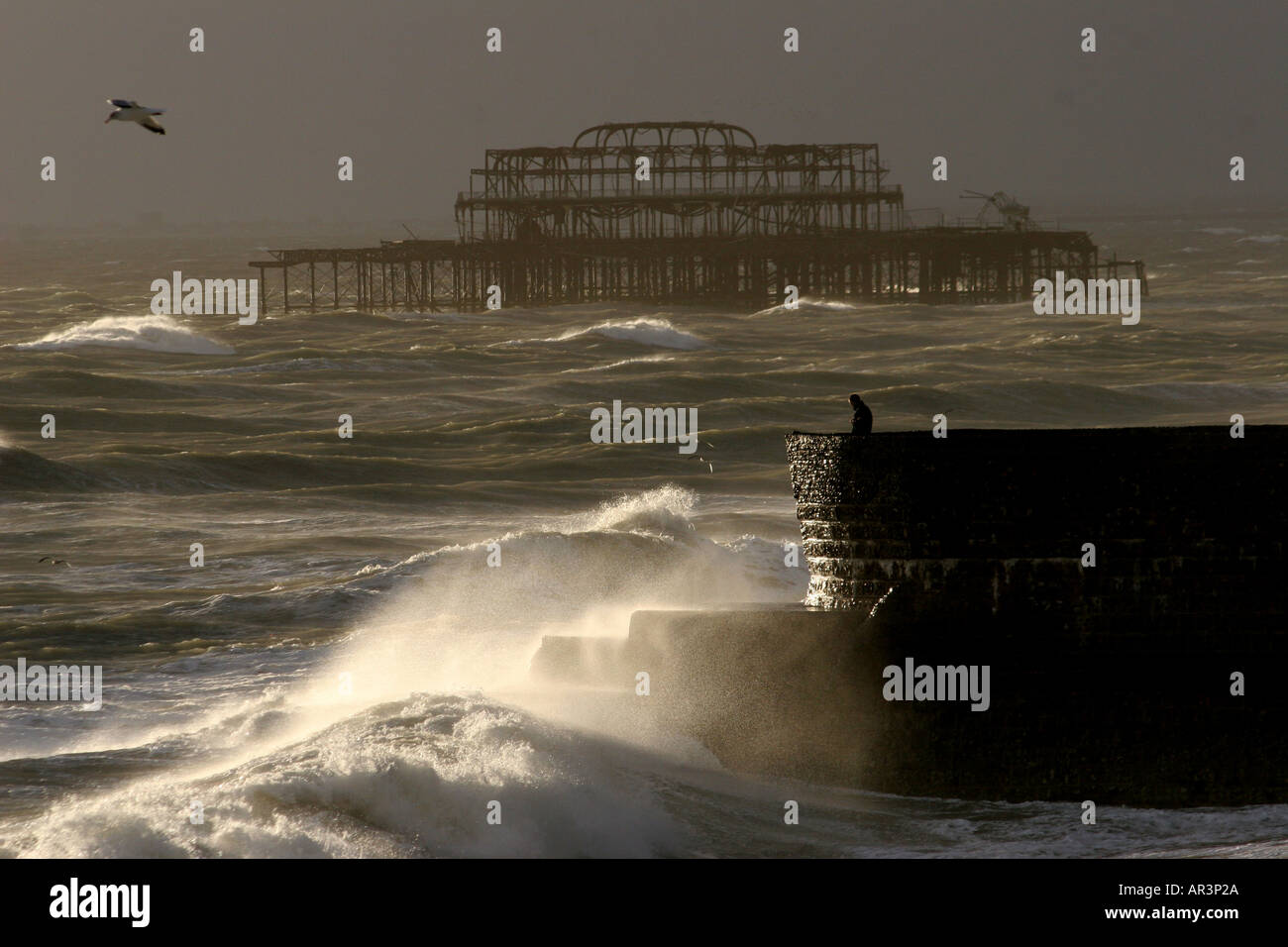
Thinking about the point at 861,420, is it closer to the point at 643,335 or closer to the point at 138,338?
the point at 643,335

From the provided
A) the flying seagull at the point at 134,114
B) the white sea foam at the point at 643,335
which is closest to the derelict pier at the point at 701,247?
the white sea foam at the point at 643,335

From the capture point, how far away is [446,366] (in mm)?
50094

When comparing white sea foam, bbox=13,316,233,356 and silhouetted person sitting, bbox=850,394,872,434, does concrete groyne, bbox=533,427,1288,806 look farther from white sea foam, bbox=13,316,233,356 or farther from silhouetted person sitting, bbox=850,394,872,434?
white sea foam, bbox=13,316,233,356

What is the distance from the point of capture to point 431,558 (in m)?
18.9

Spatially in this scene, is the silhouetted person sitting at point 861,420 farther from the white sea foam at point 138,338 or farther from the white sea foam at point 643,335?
the white sea foam at point 643,335

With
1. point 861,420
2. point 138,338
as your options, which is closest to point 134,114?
point 861,420

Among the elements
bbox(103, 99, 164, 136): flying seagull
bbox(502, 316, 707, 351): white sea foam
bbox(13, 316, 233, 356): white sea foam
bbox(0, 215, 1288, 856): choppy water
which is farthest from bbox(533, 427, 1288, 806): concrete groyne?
bbox(502, 316, 707, 351): white sea foam

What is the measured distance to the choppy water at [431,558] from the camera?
8.70 m

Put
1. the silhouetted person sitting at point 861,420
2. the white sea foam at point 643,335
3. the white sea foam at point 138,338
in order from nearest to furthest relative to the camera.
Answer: the silhouetted person sitting at point 861,420 < the white sea foam at point 138,338 < the white sea foam at point 643,335

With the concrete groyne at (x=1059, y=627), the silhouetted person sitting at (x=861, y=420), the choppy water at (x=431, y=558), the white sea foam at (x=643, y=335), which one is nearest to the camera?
the choppy water at (x=431, y=558)

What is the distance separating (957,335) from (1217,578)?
169ft
